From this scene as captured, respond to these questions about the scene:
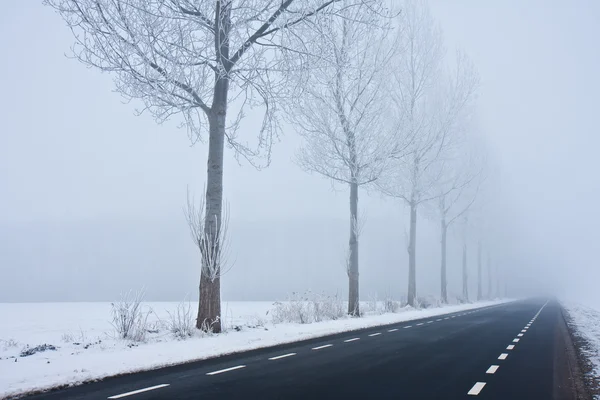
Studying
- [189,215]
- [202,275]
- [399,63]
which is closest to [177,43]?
[189,215]

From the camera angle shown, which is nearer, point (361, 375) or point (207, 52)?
point (361, 375)

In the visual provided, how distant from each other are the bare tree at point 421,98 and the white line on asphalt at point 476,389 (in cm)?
2080

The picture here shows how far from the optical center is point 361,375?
306 inches

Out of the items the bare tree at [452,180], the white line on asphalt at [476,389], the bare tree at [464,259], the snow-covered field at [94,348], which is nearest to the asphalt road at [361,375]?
the white line on asphalt at [476,389]

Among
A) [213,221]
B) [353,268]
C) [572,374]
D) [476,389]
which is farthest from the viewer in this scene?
[353,268]

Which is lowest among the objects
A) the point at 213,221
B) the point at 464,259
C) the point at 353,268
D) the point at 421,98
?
the point at 353,268

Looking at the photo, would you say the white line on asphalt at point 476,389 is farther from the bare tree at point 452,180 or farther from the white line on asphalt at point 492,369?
the bare tree at point 452,180

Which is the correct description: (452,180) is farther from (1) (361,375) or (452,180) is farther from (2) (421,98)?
(1) (361,375)

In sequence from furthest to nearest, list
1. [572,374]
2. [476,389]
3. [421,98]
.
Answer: [421,98]
[572,374]
[476,389]

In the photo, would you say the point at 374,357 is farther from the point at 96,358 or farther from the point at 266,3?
the point at 266,3

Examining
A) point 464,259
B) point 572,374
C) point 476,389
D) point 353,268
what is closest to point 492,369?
point 572,374

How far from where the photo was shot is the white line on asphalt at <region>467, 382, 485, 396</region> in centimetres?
673

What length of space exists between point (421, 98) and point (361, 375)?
2449cm

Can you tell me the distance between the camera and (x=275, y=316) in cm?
1720
